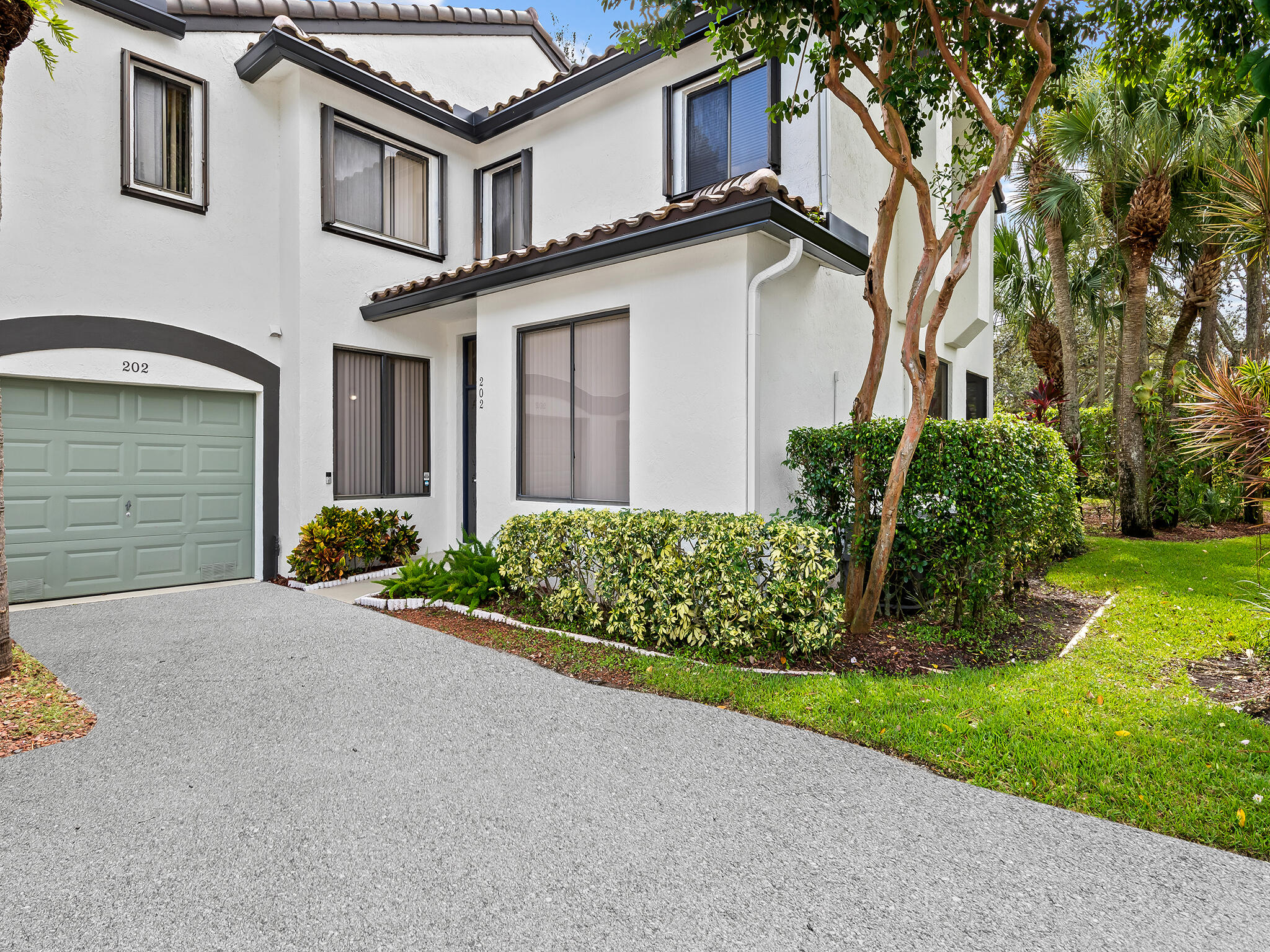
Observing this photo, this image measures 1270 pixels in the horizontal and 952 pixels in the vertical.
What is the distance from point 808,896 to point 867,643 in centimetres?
324

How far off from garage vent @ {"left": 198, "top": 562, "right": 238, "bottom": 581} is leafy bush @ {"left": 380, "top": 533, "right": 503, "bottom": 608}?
2312 mm

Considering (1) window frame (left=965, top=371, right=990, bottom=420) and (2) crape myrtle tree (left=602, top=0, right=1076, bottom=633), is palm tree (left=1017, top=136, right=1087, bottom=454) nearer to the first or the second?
(1) window frame (left=965, top=371, right=990, bottom=420)

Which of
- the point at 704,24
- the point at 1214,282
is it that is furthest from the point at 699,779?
the point at 1214,282

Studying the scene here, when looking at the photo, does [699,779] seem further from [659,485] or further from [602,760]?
[659,485]

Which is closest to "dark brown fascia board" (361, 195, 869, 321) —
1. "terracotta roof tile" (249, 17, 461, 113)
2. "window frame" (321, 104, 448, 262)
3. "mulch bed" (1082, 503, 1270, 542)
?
"window frame" (321, 104, 448, 262)

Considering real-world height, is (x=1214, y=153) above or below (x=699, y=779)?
above

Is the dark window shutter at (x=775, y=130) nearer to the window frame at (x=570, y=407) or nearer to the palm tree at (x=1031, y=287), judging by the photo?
the window frame at (x=570, y=407)

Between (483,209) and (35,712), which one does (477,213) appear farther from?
(35,712)

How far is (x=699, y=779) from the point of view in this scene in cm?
354

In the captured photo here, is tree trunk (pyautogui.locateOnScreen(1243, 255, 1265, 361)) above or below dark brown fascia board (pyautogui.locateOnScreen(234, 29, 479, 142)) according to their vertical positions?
below

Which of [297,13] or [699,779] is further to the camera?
[297,13]

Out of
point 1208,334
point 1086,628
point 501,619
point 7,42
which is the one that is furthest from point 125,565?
point 1208,334

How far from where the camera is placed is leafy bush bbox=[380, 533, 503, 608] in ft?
23.7

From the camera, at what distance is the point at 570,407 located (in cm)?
769
